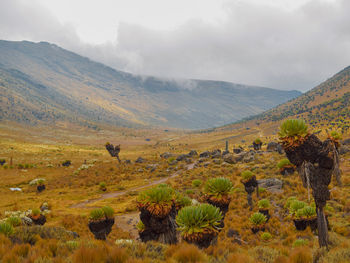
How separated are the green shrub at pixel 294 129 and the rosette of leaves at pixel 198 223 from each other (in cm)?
491

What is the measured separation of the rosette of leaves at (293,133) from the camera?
9.12 meters

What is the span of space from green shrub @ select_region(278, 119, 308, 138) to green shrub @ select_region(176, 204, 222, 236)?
4.91m

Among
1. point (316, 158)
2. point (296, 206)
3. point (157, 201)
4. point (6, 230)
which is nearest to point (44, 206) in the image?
point (6, 230)

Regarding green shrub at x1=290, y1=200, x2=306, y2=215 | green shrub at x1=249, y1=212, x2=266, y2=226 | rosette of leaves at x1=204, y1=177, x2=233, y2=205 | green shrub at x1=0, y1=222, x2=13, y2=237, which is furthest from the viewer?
green shrub at x1=249, y1=212, x2=266, y2=226

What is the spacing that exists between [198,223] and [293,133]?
5820mm

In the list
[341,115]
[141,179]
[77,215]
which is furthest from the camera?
[341,115]

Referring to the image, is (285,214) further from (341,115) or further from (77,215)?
(341,115)

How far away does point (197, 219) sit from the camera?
310 inches

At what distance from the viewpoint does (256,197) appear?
2030 cm

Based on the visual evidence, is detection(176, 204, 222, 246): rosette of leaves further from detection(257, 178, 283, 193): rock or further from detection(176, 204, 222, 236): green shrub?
detection(257, 178, 283, 193): rock

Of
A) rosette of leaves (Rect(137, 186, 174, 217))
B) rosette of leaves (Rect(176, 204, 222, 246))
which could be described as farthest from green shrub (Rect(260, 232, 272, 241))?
rosette of leaves (Rect(137, 186, 174, 217))

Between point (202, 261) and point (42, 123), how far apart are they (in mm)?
210595

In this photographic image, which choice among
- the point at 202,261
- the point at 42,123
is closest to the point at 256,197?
the point at 202,261

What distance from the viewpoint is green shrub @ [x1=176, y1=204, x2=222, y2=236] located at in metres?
7.73
